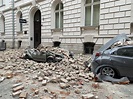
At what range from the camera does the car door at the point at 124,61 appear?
5.90m

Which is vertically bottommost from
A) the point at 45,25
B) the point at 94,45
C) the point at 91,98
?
the point at 91,98

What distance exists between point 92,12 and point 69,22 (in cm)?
213

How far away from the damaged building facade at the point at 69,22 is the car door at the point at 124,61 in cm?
408

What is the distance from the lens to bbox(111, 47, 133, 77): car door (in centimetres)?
590

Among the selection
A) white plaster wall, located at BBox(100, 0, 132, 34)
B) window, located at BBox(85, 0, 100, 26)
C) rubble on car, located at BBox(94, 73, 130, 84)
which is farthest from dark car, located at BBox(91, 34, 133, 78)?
window, located at BBox(85, 0, 100, 26)

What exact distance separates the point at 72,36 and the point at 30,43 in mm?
6401

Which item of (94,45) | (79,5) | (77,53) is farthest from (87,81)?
(79,5)

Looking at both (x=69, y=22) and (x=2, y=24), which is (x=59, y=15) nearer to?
(x=69, y=22)

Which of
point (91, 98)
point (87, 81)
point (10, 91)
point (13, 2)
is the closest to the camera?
point (91, 98)

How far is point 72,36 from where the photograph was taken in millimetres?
13297

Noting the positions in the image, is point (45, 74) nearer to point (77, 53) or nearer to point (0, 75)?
point (0, 75)

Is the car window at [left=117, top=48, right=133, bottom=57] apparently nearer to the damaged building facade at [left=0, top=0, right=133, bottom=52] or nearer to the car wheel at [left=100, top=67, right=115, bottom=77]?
the car wheel at [left=100, top=67, right=115, bottom=77]

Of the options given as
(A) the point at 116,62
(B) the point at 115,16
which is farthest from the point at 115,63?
(B) the point at 115,16

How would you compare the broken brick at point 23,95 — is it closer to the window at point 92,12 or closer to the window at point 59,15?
the window at point 92,12
